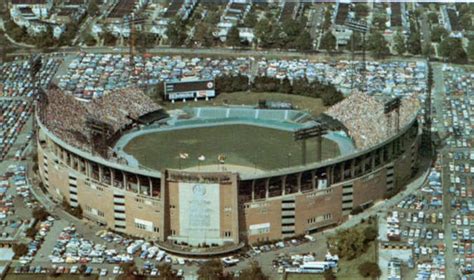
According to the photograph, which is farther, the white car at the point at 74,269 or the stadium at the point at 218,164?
the stadium at the point at 218,164

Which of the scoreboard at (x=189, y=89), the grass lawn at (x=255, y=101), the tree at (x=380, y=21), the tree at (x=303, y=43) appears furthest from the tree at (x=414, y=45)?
the scoreboard at (x=189, y=89)

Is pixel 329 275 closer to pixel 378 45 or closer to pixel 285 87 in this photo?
pixel 285 87

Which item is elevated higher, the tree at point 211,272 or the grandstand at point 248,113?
the grandstand at point 248,113

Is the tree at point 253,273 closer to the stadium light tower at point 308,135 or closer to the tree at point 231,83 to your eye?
the stadium light tower at point 308,135

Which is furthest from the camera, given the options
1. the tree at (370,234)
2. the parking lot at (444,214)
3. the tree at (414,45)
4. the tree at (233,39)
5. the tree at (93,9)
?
the tree at (93,9)

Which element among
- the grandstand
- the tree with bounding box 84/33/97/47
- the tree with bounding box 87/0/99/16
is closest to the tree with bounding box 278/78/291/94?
the grandstand

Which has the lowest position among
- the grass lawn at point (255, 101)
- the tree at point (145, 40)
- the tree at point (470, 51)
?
the grass lawn at point (255, 101)
